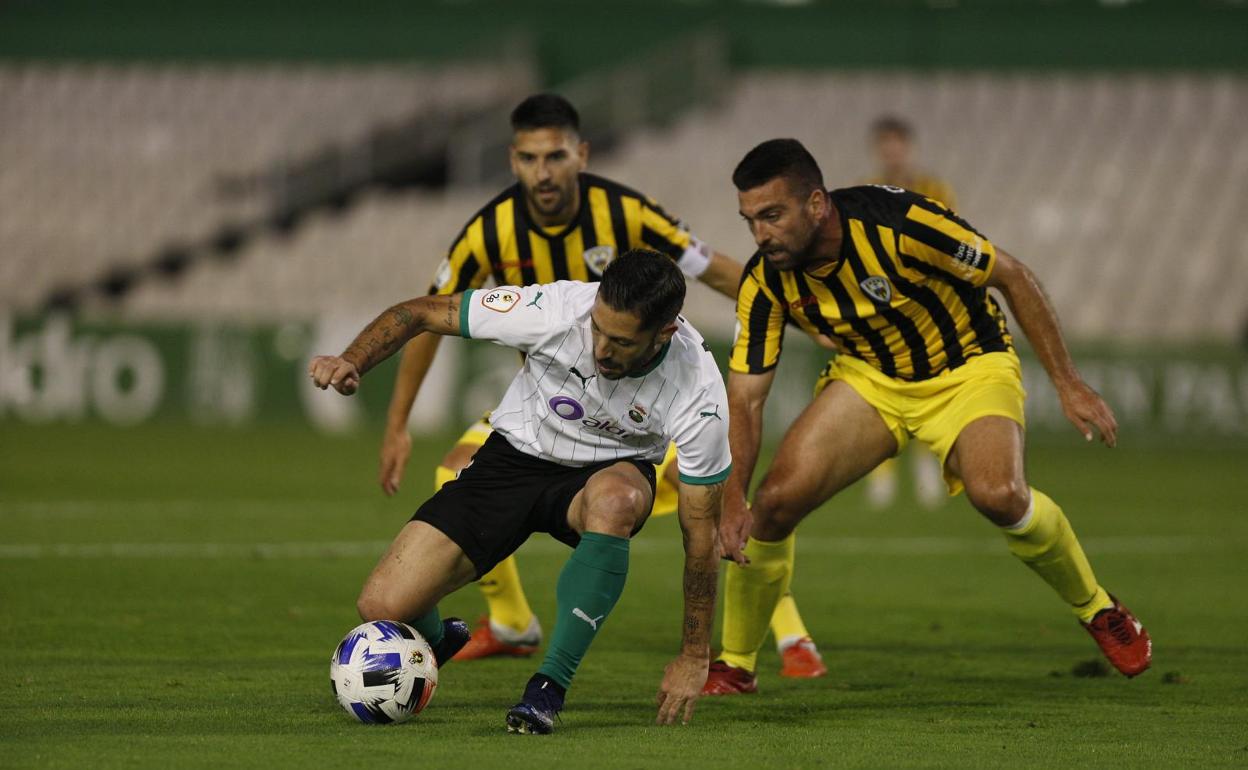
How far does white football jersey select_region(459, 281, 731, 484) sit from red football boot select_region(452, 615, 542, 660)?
137 centimetres

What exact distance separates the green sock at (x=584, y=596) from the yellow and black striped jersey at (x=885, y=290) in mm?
1064

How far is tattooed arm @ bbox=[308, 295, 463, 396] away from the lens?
15.7 ft

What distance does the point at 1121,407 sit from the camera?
738 inches

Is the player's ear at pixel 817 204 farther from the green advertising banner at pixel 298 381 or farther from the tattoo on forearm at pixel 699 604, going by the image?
the green advertising banner at pixel 298 381

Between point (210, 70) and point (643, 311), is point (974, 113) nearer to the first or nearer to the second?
point (210, 70)

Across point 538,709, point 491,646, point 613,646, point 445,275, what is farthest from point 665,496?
point 538,709

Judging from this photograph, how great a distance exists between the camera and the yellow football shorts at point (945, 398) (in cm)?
623

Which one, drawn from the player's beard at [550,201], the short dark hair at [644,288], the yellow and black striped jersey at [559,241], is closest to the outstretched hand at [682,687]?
the short dark hair at [644,288]

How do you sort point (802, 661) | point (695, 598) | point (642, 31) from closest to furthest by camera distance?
1. point (695, 598)
2. point (802, 661)
3. point (642, 31)

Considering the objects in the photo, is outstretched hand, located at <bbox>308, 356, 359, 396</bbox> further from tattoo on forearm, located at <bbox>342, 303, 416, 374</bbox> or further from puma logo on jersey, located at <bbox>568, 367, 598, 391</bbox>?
puma logo on jersey, located at <bbox>568, 367, 598, 391</bbox>

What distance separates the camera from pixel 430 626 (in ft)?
18.4

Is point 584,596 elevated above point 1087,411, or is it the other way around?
point 1087,411

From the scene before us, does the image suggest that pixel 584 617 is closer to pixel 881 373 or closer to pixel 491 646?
pixel 491 646

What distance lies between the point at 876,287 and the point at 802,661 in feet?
4.63
